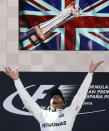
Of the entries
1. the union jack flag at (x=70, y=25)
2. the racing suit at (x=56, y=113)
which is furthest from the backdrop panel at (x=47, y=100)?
the racing suit at (x=56, y=113)

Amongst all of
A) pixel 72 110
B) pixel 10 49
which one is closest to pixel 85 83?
pixel 72 110

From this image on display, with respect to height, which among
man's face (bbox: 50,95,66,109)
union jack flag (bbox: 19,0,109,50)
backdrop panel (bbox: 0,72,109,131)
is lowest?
backdrop panel (bbox: 0,72,109,131)

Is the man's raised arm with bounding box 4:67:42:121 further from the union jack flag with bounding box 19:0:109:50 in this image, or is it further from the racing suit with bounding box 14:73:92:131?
the union jack flag with bounding box 19:0:109:50

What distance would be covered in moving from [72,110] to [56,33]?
2.06 meters

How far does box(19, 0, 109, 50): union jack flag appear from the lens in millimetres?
5695

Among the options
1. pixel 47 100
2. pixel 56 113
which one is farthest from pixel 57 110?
pixel 47 100

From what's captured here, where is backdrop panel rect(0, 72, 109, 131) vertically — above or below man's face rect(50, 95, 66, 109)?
below

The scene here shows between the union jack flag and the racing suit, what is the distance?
75.5 inches

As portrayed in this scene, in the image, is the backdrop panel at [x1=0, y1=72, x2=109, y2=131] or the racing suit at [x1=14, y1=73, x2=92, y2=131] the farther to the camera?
the backdrop panel at [x1=0, y1=72, x2=109, y2=131]

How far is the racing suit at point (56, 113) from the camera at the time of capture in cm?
379

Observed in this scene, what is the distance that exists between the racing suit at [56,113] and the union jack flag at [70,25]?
192 cm

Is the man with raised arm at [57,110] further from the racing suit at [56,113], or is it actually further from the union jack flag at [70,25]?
the union jack flag at [70,25]

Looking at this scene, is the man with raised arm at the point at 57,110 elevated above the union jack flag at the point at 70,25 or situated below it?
below

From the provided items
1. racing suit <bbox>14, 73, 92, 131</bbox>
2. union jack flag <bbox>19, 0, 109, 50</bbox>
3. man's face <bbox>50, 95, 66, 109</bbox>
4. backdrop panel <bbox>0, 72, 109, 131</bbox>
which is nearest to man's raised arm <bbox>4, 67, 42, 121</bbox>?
racing suit <bbox>14, 73, 92, 131</bbox>
